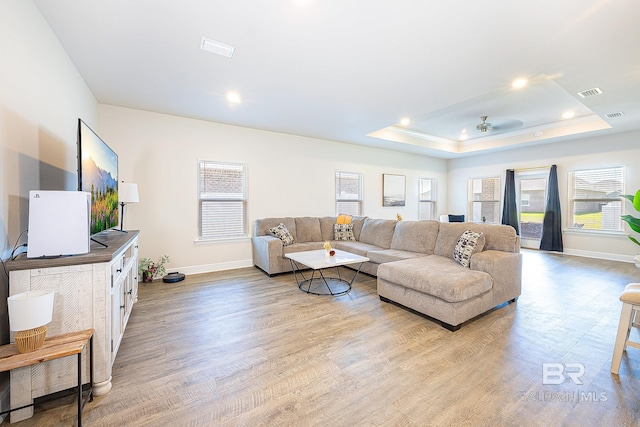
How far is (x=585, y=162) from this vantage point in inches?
229

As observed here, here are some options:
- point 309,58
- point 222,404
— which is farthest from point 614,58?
point 222,404

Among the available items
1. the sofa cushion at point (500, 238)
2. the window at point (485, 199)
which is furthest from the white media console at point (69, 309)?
the window at point (485, 199)

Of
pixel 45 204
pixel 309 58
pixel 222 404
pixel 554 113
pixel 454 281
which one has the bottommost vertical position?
pixel 222 404

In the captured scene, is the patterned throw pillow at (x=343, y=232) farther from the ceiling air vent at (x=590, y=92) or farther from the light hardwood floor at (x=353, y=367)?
the ceiling air vent at (x=590, y=92)

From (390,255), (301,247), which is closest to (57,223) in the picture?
(301,247)

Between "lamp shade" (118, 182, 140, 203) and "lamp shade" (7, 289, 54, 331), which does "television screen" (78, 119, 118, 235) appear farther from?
"lamp shade" (7, 289, 54, 331)

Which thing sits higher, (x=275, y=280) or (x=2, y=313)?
(x=2, y=313)

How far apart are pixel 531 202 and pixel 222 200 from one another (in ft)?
24.8

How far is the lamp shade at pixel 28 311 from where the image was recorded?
1.28 m

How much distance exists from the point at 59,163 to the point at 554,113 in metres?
7.41

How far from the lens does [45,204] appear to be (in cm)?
151

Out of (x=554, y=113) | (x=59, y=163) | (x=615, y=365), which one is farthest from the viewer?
(x=554, y=113)

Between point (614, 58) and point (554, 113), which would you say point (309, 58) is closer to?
point (614, 58)

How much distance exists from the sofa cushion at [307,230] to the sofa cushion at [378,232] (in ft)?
2.86
